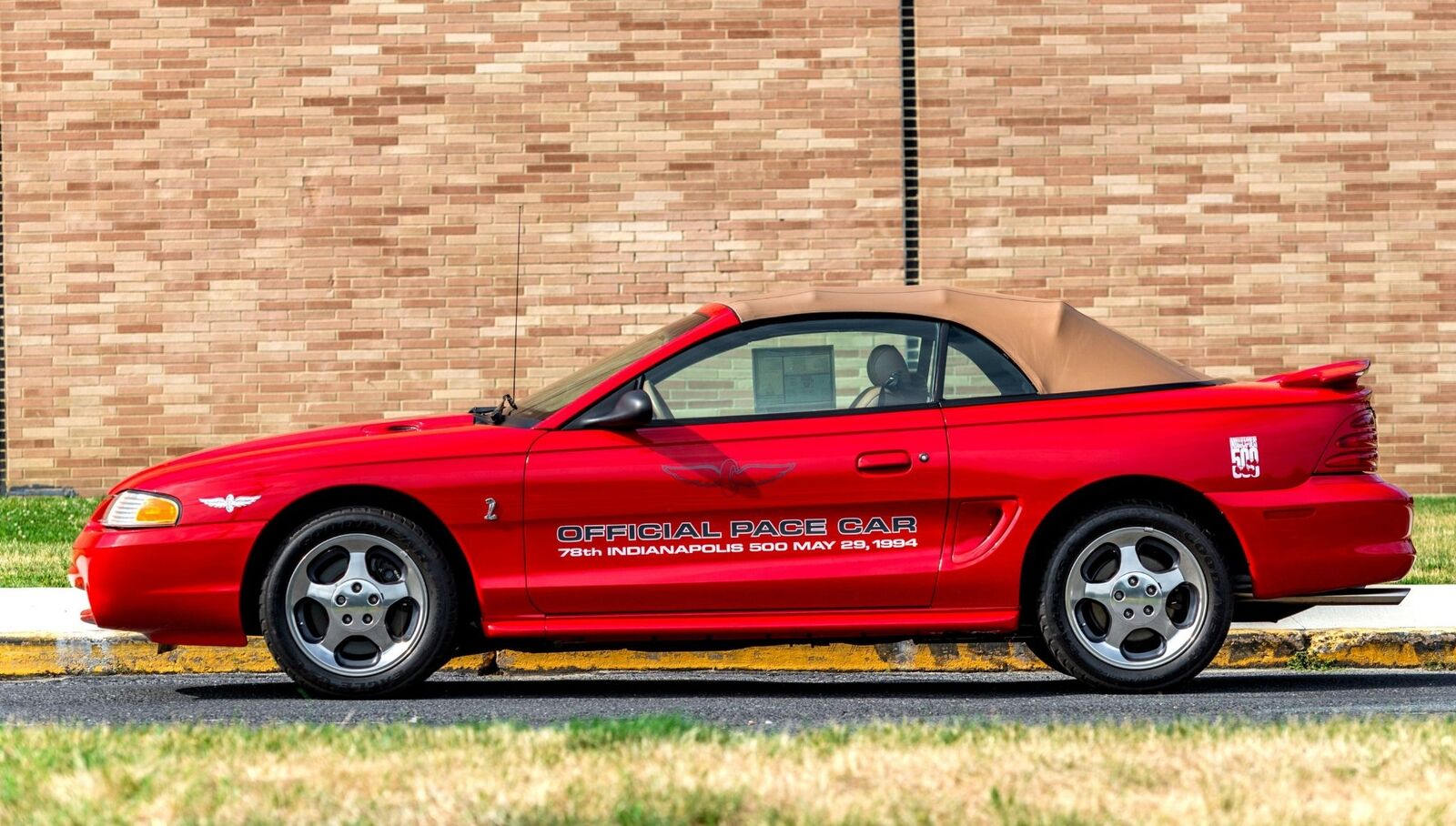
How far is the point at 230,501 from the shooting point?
6.54 metres

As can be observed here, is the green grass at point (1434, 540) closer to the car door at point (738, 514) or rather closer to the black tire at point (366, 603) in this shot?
the car door at point (738, 514)

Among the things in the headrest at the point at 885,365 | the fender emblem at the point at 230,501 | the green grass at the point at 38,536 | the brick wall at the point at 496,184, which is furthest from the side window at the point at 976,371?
the brick wall at the point at 496,184

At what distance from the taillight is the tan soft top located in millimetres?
539

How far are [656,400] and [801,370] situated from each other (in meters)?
0.56

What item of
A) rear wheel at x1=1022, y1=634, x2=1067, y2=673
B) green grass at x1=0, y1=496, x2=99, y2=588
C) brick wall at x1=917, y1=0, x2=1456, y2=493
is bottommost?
green grass at x1=0, y1=496, x2=99, y2=588

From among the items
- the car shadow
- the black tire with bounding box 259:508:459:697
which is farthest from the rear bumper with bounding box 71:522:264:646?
the car shadow

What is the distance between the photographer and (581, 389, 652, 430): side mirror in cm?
657

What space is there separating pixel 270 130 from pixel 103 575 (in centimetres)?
842

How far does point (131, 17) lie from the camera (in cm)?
1440

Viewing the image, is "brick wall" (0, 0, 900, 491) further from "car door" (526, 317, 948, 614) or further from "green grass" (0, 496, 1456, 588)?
"car door" (526, 317, 948, 614)

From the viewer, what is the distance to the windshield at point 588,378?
689 cm

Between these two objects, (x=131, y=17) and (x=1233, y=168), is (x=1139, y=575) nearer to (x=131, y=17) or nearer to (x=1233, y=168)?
(x=1233, y=168)

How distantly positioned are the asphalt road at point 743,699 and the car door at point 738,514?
16.1 inches

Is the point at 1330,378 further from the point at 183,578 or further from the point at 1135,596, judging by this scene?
the point at 183,578
